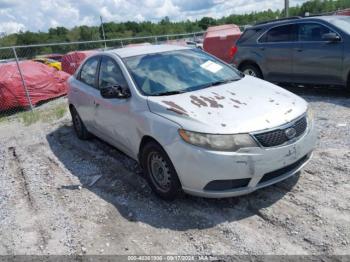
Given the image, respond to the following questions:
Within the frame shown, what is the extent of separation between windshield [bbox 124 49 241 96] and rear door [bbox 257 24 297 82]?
3.68m

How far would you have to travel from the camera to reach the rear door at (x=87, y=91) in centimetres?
563

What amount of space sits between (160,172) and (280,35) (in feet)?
19.3

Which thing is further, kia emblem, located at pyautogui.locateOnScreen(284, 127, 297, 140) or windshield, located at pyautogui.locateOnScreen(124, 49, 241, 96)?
windshield, located at pyautogui.locateOnScreen(124, 49, 241, 96)

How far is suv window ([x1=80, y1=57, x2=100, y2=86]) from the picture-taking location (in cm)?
569

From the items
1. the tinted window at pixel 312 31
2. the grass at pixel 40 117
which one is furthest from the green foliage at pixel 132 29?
the tinted window at pixel 312 31

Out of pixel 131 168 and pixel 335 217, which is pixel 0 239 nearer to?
pixel 131 168

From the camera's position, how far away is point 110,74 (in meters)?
5.11

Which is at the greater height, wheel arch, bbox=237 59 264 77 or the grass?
wheel arch, bbox=237 59 264 77

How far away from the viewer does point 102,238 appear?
363 cm

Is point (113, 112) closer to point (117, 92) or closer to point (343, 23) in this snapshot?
point (117, 92)

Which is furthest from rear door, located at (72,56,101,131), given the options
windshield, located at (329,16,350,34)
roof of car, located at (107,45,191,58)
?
windshield, located at (329,16,350,34)

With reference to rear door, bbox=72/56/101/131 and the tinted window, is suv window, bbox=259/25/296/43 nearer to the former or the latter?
the tinted window

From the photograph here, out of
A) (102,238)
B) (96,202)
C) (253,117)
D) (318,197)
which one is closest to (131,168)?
(96,202)

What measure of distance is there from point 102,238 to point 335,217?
2257 millimetres
